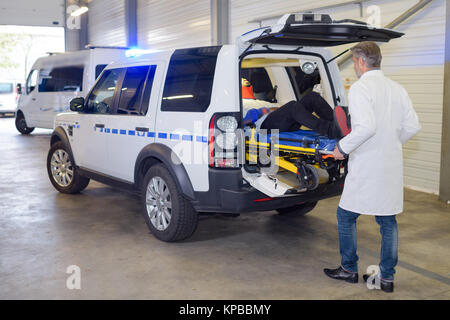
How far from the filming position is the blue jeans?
3637mm

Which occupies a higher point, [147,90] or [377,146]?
[147,90]

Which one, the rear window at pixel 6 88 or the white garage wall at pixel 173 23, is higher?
the white garage wall at pixel 173 23

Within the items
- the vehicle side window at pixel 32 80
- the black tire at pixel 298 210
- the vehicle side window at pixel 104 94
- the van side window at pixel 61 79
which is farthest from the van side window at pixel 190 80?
the vehicle side window at pixel 32 80

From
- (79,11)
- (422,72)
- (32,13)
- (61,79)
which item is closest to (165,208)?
(422,72)

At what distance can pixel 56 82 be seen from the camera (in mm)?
13281

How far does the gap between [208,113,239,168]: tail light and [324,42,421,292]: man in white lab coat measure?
908 mm

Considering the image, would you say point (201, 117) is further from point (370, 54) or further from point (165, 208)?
point (370, 54)

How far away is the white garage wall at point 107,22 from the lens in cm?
1734

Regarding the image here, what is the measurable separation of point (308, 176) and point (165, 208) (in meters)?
1.36

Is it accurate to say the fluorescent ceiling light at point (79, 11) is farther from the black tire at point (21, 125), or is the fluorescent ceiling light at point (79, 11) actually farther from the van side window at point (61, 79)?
the van side window at point (61, 79)

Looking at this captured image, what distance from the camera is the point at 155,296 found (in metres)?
3.60

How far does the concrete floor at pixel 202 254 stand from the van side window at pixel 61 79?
232 inches
